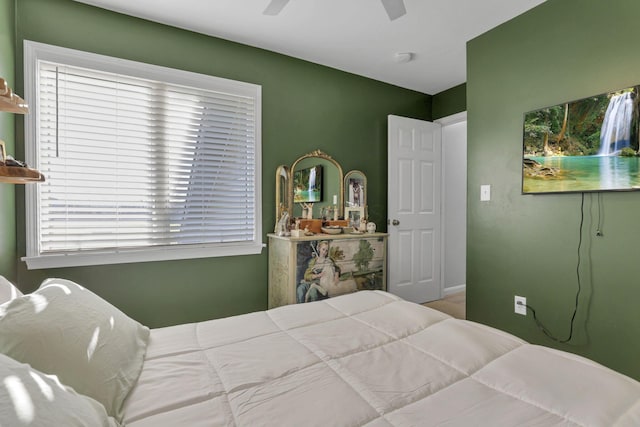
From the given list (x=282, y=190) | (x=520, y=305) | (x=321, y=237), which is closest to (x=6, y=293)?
(x=321, y=237)

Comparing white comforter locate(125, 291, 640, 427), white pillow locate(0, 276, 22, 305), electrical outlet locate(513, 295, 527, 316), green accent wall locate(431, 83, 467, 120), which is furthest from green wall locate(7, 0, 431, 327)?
electrical outlet locate(513, 295, 527, 316)

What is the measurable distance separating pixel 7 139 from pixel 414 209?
355 cm

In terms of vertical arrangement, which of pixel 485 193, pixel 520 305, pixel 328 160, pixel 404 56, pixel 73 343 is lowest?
pixel 520 305

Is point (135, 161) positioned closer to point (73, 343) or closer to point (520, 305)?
point (73, 343)

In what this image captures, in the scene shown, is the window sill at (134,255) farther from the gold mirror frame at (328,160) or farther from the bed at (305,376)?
the bed at (305,376)

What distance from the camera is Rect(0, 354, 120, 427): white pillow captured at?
1.91 ft

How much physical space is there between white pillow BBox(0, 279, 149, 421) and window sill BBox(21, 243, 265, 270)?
1.37 metres

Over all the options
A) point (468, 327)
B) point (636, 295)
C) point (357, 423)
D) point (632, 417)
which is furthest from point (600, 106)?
point (357, 423)

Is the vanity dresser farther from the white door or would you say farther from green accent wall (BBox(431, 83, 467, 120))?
green accent wall (BBox(431, 83, 467, 120))

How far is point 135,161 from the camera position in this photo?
8.34 ft

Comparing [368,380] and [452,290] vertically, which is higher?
[368,380]

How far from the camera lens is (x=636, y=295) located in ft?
6.42

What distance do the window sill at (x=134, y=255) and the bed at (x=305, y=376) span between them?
4.25 ft

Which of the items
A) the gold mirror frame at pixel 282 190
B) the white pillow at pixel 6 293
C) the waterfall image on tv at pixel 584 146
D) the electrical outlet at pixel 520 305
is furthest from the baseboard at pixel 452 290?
the white pillow at pixel 6 293
